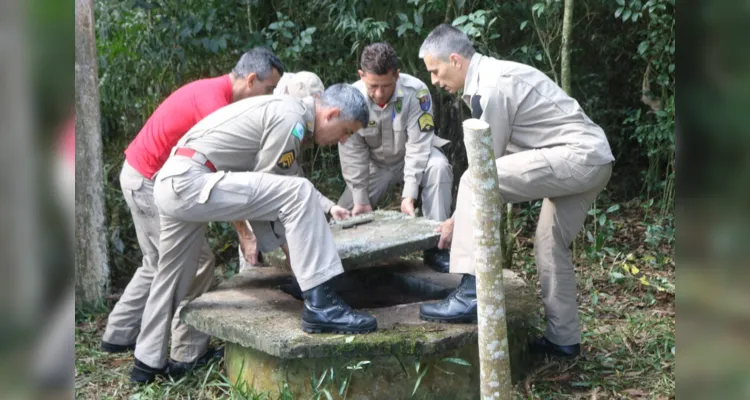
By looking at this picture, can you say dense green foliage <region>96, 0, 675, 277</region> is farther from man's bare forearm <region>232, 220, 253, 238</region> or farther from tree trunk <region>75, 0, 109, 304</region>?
man's bare forearm <region>232, 220, 253, 238</region>

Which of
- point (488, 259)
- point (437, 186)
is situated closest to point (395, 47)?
point (437, 186)

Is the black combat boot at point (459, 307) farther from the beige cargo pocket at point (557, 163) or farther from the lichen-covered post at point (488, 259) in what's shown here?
the lichen-covered post at point (488, 259)

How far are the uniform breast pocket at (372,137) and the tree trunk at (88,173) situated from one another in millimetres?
2020

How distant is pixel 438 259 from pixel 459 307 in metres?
1.32

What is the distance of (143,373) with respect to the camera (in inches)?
171

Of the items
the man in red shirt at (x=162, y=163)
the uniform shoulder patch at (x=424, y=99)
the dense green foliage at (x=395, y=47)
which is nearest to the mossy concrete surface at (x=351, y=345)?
the man in red shirt at (x=162, y=163)

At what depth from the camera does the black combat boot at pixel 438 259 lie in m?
5.12

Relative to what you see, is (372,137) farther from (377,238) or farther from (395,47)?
(395,47)

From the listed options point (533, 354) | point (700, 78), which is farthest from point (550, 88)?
point (700, 78)

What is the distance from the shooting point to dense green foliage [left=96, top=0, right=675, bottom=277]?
662 centimetres

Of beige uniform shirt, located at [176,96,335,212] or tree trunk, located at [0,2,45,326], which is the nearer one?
tree trunk, located at [0,2,45,326]

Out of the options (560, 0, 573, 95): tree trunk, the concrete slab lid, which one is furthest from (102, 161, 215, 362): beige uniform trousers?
(560, 0, 573, 95): tree trunk

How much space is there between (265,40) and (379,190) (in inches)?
74.8

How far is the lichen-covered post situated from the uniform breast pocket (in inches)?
113
